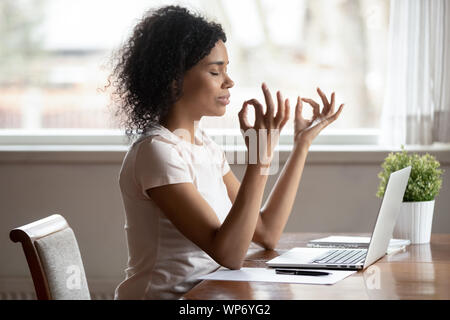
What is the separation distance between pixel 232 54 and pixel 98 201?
91 centimetres

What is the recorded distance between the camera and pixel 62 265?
62.5 inches

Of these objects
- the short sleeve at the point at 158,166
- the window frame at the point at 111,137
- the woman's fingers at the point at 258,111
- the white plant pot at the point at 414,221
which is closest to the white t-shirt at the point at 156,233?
the short sleeve at the point at 158,166

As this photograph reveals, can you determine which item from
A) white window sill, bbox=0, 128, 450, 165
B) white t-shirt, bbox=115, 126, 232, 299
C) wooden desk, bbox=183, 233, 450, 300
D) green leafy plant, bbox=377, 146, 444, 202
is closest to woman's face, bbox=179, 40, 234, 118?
white t-shirt, bbox=115, 126, 232, 299

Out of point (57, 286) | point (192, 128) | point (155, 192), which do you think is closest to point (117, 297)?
point (57, 286)

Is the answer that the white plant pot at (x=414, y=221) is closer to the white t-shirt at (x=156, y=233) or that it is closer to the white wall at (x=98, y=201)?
the white t-shirt at (x=156, y=233)

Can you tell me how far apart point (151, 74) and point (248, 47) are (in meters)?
1.54

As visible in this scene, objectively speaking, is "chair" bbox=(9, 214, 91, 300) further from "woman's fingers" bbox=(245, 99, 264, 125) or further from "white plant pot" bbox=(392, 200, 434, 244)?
"white plant pot" bbox=(392, 200, 434, 244)

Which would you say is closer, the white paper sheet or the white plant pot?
the white paper sheet

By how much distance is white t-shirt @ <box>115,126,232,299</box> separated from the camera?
1.52 metres

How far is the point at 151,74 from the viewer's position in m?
1.70

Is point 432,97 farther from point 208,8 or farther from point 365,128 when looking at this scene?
point 208,8

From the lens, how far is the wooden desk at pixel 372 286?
4.23ft

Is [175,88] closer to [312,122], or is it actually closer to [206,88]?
[206,88]

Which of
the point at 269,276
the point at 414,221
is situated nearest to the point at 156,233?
the point at 269,276
